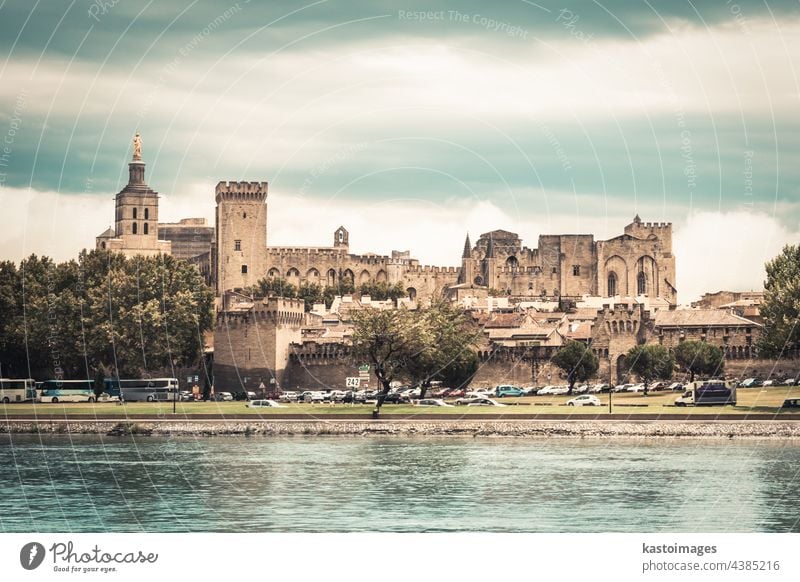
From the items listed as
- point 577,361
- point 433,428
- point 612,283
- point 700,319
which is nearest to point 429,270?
point 612,283

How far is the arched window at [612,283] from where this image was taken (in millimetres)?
161875

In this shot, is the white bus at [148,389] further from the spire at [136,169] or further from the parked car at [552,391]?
the spire at [136,169]

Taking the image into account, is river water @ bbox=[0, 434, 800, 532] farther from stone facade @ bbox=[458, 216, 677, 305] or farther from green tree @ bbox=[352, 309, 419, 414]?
stone facade @ bbox=[458, 216, 677, 305]

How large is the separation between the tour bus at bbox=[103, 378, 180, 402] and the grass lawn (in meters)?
2.12

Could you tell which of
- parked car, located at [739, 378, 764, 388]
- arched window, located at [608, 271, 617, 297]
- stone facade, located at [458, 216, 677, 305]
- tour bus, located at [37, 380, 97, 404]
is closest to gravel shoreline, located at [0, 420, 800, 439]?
tour bus, located at [37, 380, 97, 404]

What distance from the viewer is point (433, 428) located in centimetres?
8112

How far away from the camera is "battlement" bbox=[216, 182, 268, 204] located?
6053 inches

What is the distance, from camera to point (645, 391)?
9550cm

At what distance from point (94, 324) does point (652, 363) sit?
30.2 metres

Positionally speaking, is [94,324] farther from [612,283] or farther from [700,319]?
[612,283]

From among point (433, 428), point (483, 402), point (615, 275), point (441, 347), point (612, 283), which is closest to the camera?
point (433, 428)

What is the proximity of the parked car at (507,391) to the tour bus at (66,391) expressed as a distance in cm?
2087

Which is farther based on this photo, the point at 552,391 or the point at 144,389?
the point at 552,391
